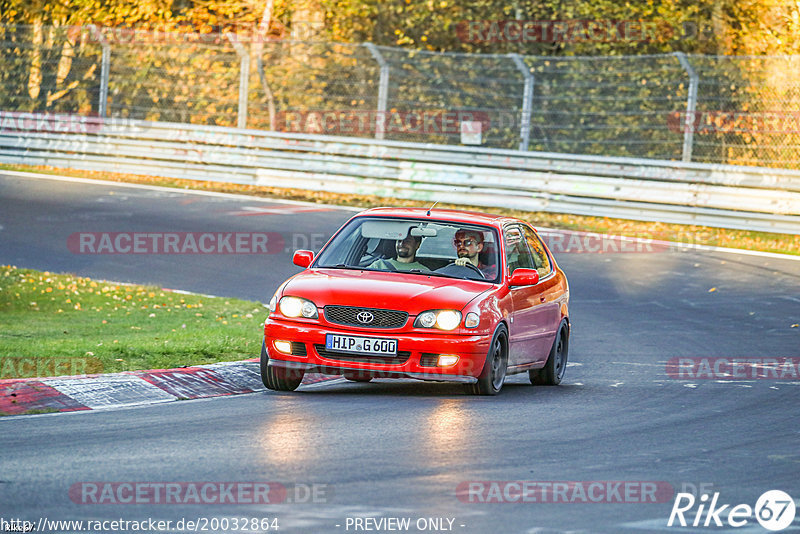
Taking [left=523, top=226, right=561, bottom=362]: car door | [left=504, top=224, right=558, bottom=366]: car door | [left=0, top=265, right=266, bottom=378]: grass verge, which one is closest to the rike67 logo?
[left=504, top=224, right=558, bottom=366]: car door

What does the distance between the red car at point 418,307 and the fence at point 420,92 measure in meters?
12.8

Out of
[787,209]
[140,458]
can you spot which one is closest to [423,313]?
[140,458]

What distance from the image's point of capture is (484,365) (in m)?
10.2

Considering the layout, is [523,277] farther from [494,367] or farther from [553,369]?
[553,369]

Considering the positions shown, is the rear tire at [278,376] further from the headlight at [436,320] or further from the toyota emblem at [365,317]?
the headlight at [436,320]

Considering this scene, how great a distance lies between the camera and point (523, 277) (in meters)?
11.0

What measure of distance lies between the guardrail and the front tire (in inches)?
488

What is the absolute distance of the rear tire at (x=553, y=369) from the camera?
11812 millimetres

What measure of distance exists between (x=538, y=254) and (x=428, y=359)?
2.58 meters

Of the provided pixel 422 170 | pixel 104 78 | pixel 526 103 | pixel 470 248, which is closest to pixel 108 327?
pixel 470 248

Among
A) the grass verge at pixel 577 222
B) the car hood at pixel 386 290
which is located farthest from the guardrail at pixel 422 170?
the car hood at pixel 386 290

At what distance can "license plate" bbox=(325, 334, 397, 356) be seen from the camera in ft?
32.9

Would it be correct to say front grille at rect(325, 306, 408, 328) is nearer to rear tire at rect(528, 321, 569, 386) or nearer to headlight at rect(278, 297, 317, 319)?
headlight at rect(278, 297, 317, 319)

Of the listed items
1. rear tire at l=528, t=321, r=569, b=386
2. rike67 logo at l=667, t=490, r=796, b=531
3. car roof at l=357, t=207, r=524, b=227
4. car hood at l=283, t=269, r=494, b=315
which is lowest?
rear tire at l=528, t=321, r=569, b=386
